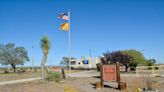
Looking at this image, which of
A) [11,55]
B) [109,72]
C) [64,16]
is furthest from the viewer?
[11,55]

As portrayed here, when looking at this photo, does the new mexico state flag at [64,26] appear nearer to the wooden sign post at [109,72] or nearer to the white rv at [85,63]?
the wooden sign post at [109,72]

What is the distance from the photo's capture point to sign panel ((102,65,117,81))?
21719 mm

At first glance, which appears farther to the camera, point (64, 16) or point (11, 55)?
point (11, 55)

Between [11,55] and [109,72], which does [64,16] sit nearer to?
[109,72]

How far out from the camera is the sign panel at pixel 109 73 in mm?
21719

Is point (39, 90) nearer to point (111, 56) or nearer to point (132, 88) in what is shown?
point (132, 88)

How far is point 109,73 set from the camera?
2178 cm

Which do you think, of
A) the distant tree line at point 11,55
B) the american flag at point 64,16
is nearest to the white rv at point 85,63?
the distant tree line at point 11,55

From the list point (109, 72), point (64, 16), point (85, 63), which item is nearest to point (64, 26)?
point (64, 16)

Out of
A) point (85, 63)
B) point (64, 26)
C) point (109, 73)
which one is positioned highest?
point (64, 26)

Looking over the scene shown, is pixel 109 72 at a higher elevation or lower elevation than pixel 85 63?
lower

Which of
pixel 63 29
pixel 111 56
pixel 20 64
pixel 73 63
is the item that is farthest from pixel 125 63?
pixel 20 64

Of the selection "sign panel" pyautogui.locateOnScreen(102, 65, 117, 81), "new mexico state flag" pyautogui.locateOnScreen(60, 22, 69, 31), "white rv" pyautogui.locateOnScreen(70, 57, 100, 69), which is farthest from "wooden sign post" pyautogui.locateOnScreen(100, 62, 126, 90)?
"white rv" pyautogui.locateOnScreen(70, 57, 100, 69)

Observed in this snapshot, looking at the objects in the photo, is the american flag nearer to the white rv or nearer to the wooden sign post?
the wooden sign post
